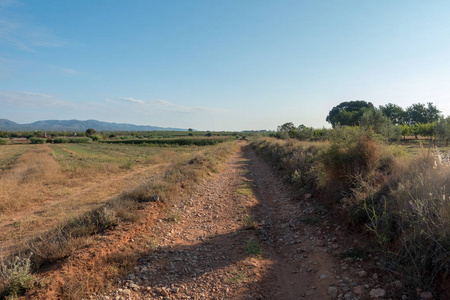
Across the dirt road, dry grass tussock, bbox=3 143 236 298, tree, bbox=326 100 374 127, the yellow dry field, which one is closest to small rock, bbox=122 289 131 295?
the dirt road

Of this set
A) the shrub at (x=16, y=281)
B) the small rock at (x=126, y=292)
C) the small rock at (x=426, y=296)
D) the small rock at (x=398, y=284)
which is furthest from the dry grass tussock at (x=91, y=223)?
the small rock at (x=426, y=296)

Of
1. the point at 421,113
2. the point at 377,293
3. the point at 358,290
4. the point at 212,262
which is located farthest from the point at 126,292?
the point at 421,113

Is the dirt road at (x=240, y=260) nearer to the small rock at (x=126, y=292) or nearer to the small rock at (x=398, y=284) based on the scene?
the small rock at (x=126, y=292)

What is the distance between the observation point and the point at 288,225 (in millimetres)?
6801

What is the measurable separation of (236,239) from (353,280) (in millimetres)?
2756

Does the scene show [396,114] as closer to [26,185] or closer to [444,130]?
[444,130]

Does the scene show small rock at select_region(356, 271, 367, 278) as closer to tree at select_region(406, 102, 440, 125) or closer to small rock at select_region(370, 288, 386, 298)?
small rock at select_region(370, 288, 386, 298)

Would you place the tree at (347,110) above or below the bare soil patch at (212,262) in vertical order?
above

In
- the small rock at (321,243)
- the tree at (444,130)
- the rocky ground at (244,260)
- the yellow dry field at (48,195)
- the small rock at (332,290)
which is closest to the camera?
the small rock at (332,290)

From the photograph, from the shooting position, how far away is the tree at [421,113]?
64250mm

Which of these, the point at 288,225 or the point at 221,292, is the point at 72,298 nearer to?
the point at 221,292

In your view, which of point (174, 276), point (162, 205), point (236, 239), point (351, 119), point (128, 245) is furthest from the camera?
point (351, 119)

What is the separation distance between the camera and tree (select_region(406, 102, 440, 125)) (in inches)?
2530

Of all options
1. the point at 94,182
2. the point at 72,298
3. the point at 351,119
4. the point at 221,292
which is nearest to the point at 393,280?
the point at 221,292
